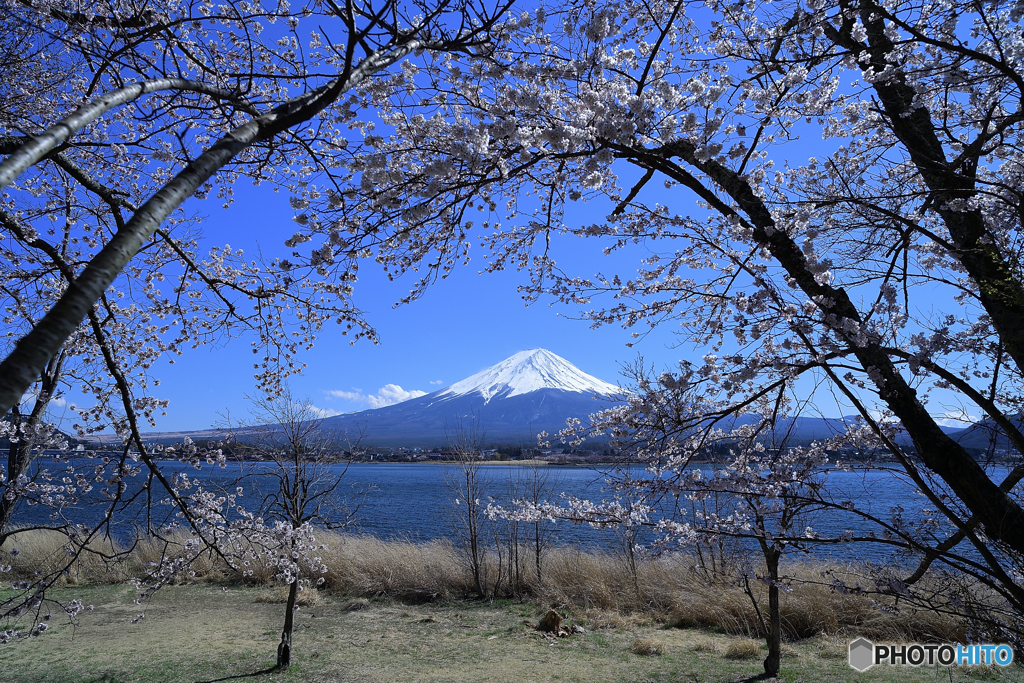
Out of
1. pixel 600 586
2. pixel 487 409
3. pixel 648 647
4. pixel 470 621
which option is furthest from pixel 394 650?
pixel 487 409

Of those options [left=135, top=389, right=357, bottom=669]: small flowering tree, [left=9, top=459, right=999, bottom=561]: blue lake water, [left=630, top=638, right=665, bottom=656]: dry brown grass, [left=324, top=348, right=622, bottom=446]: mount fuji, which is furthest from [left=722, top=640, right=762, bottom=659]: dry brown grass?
[left=324, top=348, right=622, bottom=446]: mount fuji

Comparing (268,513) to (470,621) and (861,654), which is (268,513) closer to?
(470,621)

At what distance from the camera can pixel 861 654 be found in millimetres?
6344

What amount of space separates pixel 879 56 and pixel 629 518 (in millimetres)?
3173

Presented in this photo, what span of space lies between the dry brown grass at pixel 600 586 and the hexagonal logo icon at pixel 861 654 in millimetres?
568

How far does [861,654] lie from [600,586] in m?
3.98

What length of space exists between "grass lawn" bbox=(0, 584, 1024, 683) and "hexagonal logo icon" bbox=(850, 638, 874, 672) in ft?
0.52

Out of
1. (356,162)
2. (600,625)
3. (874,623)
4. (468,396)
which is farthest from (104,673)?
(468,396)

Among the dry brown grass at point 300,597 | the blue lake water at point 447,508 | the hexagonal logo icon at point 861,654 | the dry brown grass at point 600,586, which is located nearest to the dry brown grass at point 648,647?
the dry brown grass at point 600,586

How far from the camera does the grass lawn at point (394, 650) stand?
5.97 metres

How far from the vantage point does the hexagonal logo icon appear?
19.6ft

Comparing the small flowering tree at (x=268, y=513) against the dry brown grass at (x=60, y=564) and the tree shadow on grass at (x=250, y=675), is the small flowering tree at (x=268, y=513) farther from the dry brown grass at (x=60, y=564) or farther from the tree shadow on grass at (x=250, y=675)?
the dry brown grass at (x=60, y=564)

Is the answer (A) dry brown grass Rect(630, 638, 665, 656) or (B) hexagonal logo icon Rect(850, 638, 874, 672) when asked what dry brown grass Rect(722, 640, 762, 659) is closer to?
(A) dry brown grass Rect(630, 638, 665, 656)

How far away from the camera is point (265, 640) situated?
7574 mm
